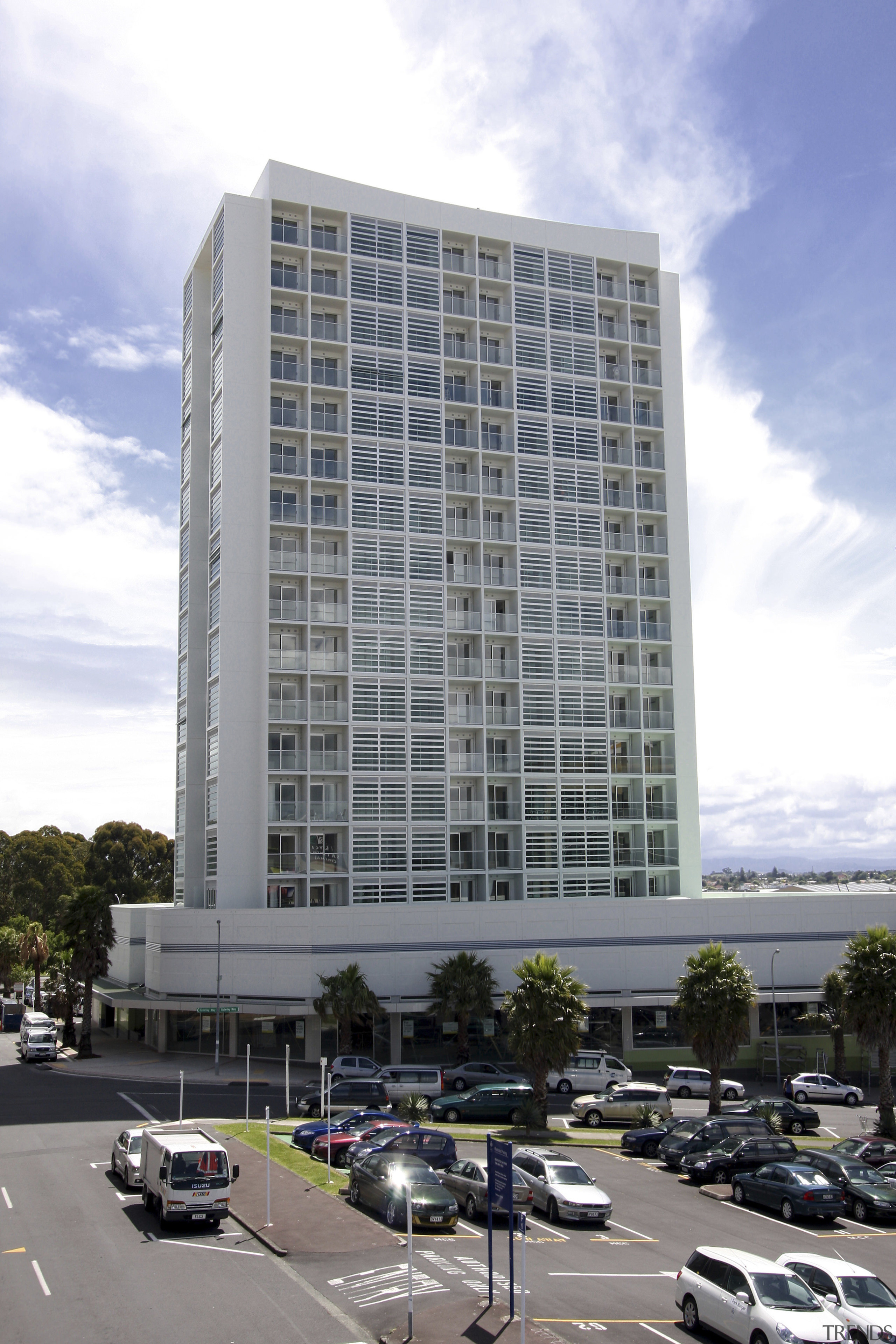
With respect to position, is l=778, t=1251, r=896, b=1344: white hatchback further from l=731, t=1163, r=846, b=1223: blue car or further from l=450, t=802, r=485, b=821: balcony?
l=450, t=802, r=485, b=821: balcony

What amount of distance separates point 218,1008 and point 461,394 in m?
37.5

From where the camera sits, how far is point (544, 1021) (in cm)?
4212

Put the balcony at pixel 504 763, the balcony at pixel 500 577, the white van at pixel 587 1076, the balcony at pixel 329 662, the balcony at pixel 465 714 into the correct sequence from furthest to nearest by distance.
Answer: the balcony at pixel 500 577, the balcony at pixel 504 763, the balcony at pixel 465 714, the balcony at pixel 329 662, the white van at pixel 587 1076

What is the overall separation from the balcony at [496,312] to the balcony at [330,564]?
723 inches

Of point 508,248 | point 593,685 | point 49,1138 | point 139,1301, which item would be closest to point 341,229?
point 508,248

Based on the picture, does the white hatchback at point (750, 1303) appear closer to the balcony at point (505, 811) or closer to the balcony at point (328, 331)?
the balcony at point (505, 811)

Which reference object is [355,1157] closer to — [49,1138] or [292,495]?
[49,1138]

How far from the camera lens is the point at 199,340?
232 feet

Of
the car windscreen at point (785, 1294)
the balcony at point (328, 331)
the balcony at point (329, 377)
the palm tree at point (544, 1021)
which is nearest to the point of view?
the car windscreen at point (785, 1294)

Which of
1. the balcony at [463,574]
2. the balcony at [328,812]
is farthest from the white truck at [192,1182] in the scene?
the balcony at [463,574]

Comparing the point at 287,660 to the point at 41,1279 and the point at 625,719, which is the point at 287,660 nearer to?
the point at 625,719

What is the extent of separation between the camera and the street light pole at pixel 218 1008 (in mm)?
54812

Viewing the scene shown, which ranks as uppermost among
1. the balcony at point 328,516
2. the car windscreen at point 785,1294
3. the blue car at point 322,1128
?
the balcony at point 328,516

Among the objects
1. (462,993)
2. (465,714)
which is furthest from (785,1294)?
(465,714)
